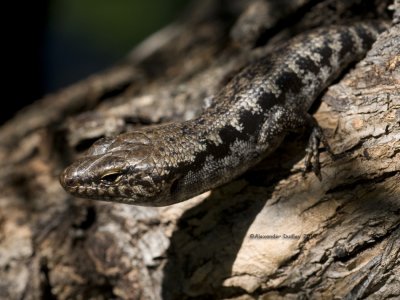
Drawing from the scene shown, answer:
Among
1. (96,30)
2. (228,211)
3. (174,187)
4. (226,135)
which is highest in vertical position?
(96,30)

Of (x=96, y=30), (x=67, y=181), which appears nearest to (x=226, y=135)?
(x=67, y=181)

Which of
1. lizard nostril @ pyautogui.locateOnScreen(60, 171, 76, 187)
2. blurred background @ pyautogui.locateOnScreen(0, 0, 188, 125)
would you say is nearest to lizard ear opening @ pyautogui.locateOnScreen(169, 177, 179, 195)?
lizard nostril @ pyautogui.locateOnScreen(60, 171, 76, 187)

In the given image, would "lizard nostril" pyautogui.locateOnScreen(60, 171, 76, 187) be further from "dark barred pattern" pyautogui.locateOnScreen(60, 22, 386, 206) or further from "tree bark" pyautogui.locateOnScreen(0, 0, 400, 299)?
"tree bark" pyautogui.locateOnScreen(0, 0, 400, 299)

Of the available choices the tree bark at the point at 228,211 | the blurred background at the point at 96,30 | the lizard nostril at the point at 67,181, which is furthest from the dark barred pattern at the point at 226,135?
the blurred background at the point at 96,30

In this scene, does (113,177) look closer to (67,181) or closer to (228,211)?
(67,181)

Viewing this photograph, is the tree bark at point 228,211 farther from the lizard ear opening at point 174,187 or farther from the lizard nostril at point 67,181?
the lizard nostril at point 67,181

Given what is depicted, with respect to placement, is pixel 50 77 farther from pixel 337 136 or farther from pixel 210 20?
pixel 337 136

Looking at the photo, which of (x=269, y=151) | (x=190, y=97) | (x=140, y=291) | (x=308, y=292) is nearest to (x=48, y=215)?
(x=140, y=291)
